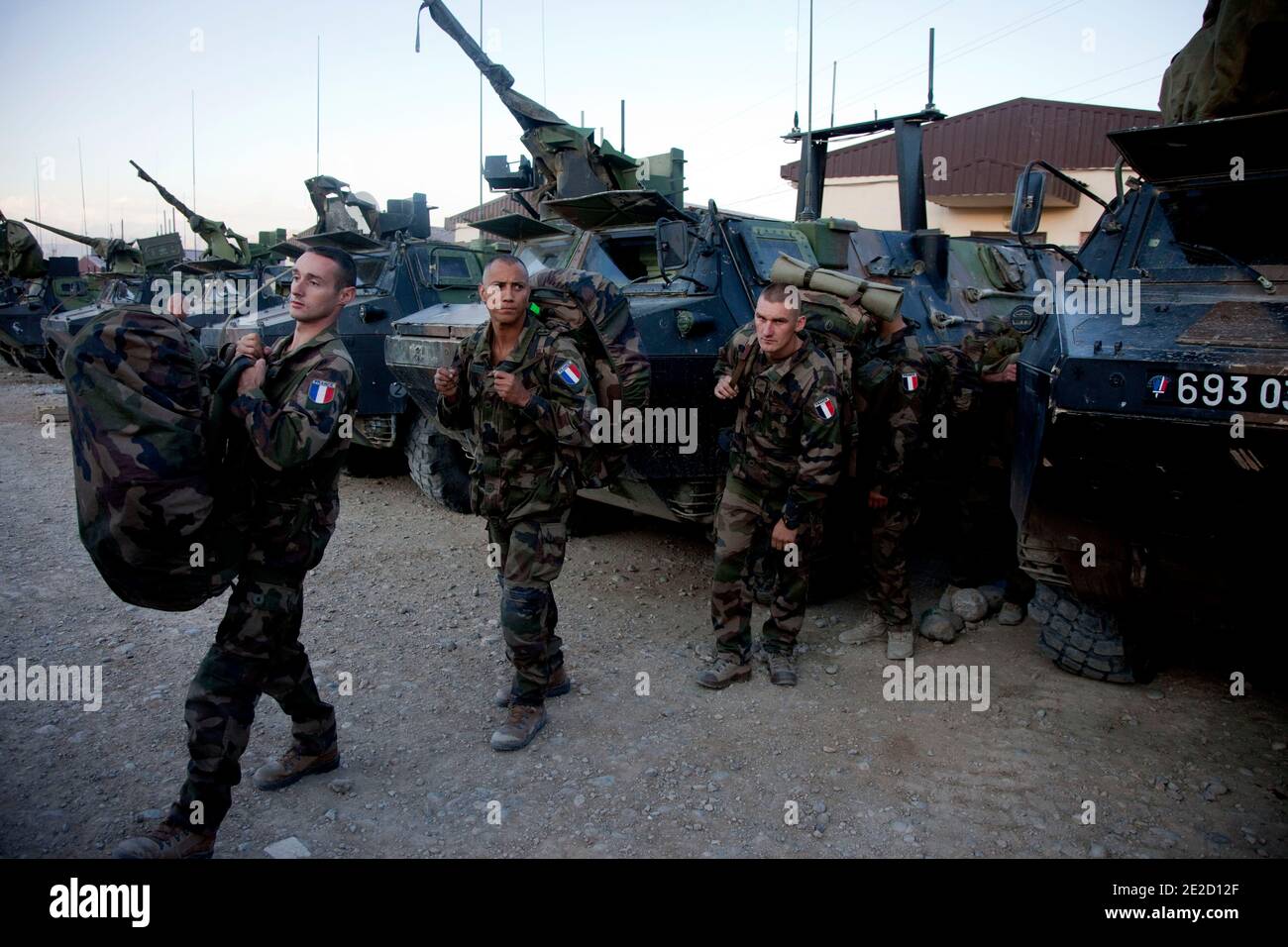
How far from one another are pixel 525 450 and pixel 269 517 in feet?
3.05

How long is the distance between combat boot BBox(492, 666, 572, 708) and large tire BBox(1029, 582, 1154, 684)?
6.62 ft

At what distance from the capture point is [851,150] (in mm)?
19641

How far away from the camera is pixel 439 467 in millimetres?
6398

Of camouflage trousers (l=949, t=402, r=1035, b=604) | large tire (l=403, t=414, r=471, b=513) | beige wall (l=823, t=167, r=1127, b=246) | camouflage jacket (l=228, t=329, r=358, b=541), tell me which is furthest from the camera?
beige wall (l=823, t=167, r=1127, b=246)

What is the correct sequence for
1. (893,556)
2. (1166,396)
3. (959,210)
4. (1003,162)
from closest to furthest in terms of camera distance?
(1166,396), (893,556), (1003,162), (959,210)

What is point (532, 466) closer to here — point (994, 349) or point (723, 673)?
point (723, 673)

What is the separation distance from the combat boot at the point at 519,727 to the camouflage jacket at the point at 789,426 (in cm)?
120

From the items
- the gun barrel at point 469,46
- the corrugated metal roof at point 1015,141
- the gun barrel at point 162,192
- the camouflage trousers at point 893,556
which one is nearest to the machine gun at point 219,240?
the gun barrel at point 162,192

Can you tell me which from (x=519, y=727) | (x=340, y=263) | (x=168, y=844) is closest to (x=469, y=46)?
(x=340, y=263)

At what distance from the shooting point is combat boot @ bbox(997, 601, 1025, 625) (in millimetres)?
4496

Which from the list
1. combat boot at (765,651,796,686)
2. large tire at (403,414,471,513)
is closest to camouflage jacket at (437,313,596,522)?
combat boot at (765,651,796,686)

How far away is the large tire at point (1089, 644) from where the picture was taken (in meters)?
3.70

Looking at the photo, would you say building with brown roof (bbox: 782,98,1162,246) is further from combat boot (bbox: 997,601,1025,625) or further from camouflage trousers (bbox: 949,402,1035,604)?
combat boot (bbox: 997,601,1025,625)
